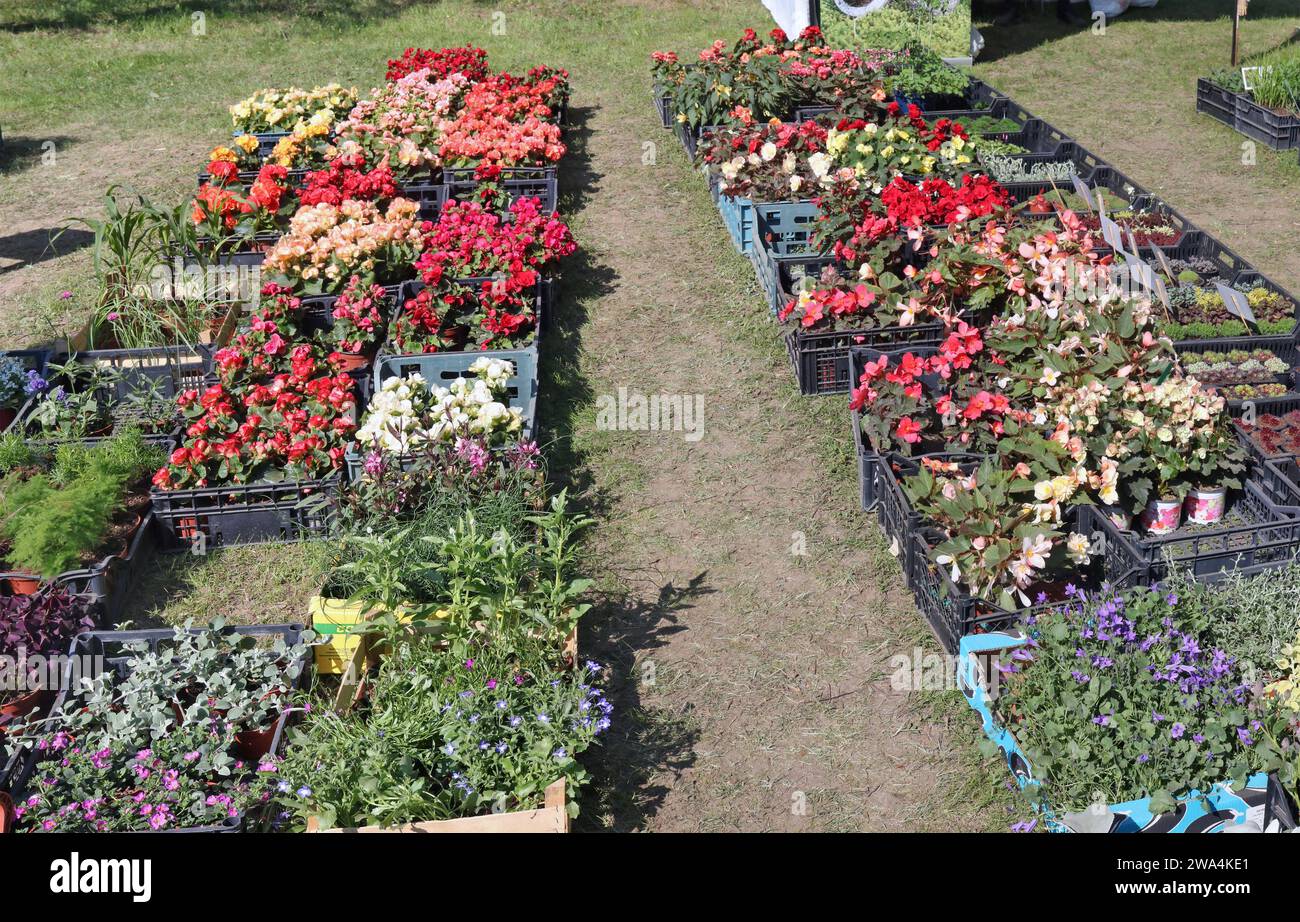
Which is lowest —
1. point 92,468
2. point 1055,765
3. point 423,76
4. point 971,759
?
point 971,759

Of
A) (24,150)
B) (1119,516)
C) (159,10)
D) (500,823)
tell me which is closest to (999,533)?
(1119,516)

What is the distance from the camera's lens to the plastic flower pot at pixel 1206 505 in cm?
550

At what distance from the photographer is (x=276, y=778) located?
167 inches

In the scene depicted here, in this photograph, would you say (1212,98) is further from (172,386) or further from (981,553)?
(172,386)

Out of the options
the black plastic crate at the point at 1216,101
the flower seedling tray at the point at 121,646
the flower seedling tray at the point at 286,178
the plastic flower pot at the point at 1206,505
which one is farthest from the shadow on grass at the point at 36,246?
the black plastic crate at the point at 1216,101

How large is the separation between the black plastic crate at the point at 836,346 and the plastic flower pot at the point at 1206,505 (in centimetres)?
174

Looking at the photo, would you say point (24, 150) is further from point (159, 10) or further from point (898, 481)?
point (898, 481)

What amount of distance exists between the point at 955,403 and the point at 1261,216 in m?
4.93

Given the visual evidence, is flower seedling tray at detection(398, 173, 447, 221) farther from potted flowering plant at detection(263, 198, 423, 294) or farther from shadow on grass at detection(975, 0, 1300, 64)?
shadow on grass at detection(975, 0, 1300, 64)

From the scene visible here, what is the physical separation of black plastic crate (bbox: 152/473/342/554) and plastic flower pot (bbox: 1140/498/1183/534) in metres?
3.77

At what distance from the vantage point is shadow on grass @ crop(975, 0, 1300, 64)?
14.7 metres

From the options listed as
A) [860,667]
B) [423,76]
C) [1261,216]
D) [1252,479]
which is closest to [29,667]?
[860,667]

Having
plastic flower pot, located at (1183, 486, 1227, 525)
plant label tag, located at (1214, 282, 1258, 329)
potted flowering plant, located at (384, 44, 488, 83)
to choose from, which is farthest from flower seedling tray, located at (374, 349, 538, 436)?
potted flowering plant, located at (384, 44, 488, 83)

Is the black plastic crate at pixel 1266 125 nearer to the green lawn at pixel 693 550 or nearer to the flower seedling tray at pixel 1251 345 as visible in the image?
the flower seedling tray at pixel 1251 345
